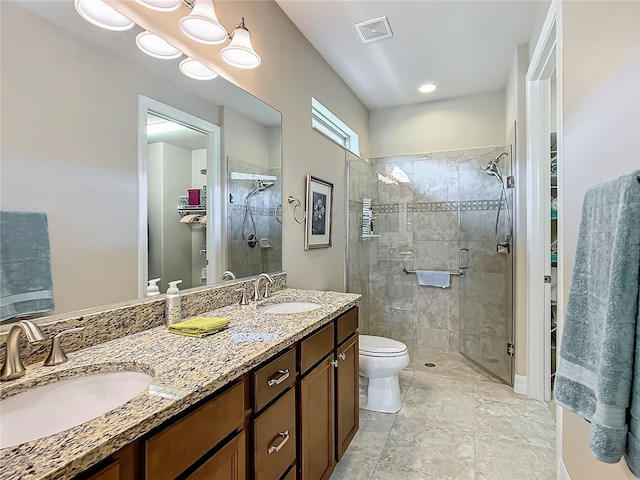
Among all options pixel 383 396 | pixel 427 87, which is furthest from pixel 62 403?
pixel 427 87

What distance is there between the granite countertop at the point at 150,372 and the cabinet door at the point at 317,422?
0.77ft

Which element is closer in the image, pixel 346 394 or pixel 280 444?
pixel 280 444

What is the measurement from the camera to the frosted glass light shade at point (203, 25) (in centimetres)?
137

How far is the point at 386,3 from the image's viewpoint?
207 cm

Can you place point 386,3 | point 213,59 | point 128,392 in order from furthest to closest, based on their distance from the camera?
point 386,3
point 213,59
point 128,392

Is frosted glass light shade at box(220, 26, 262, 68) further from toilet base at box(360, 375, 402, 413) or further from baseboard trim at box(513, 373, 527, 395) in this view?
baseboard trim at box(513, 373, 527, 395)

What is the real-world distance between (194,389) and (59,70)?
3.36 ft

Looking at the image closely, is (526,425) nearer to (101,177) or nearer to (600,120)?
(600,120)

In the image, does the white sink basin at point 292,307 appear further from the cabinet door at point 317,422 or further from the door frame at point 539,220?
the door frame at point 539,220

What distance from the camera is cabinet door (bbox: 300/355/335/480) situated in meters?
1.32

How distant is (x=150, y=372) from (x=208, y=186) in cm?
95

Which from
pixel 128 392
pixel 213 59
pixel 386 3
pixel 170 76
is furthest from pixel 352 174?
pixel 128 392

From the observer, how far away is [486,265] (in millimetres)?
3004

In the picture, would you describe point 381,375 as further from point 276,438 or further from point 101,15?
point 101,15
